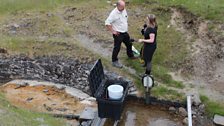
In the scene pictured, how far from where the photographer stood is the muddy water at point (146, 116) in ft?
35.8

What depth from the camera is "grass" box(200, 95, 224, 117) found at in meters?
11.0

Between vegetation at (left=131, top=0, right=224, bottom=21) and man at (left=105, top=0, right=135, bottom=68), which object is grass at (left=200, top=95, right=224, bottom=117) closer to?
man at (left=105, top=0, right=135, bottom=68)

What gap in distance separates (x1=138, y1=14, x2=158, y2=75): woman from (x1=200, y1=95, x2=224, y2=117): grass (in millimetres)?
1817

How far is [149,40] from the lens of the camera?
11.7 metres

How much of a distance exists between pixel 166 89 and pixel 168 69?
124 centimetres

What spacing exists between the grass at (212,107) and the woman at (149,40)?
182 cm

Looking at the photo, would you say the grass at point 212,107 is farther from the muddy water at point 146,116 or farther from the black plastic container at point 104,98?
the black plastic container at point 104,98

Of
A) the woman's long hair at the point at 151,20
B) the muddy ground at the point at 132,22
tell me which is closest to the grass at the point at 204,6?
the muddy ground at the point at 132,22

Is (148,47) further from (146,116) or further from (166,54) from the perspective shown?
(166,54)

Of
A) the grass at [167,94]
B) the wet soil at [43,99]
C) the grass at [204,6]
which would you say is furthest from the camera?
the grass at [204,6]

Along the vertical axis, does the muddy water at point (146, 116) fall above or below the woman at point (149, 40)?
below

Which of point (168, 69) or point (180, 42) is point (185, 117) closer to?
point (168, 69)

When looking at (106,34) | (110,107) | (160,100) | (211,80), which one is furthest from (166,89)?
(106,34)

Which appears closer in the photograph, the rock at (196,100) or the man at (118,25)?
the rock at (196,100)
